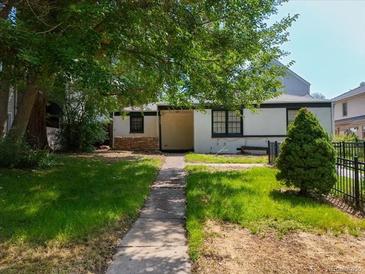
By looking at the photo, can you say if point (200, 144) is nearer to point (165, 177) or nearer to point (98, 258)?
point (165, 177)

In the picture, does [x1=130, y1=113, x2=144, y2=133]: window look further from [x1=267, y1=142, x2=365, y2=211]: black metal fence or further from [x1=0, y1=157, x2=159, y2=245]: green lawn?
[x1=267, y1=142, x2=365, y2=211]: black metal fence

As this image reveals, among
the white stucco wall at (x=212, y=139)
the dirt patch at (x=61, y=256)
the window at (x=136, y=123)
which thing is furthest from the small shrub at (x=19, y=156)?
the window at (x=136, y=123)

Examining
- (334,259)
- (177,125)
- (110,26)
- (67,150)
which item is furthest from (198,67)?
(177,125)

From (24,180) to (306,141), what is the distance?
7.15 m

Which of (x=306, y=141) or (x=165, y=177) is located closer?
(x=306, y=141)

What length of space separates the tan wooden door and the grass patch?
14.4 meters

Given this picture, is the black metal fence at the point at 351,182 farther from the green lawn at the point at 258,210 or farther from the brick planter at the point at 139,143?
the brick planter at the point at 139,143

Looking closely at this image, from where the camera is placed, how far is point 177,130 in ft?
95.0

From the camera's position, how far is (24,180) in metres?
11.5

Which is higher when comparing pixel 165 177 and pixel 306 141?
pixel 306 141

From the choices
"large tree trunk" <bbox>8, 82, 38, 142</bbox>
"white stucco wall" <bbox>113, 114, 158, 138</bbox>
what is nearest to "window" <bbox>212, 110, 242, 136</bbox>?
"white stucco wall" <bbox>113, 114, 158, 138</bbox>

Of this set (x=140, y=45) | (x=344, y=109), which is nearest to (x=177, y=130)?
(x=140, y=45)

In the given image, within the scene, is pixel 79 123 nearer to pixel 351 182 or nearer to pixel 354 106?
pixel 351 182

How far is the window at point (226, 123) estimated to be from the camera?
26109mm
